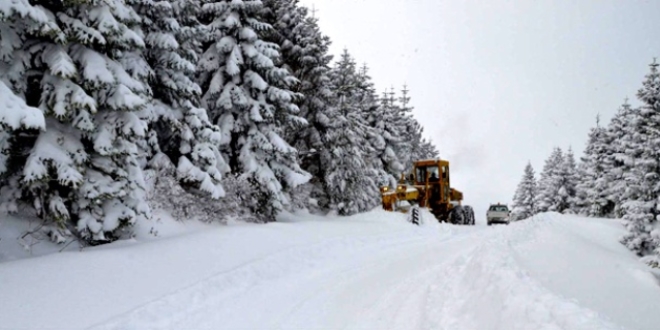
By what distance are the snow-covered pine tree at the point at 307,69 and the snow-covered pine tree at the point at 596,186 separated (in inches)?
978

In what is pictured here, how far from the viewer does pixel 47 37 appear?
32.8ft

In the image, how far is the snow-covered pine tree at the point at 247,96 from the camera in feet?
58.5

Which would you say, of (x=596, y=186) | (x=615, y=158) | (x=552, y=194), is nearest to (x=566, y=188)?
(x=552, y=194)

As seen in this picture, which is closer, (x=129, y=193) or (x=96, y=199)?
(x=96, y=199)

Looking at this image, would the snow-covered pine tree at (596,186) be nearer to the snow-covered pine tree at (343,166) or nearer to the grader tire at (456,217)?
the grader tire at (456,217)

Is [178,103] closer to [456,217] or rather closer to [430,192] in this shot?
[430,192]

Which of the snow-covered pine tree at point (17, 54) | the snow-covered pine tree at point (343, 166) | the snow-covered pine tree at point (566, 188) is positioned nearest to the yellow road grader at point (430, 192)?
the snow-covered pine tree at point (343, 166)

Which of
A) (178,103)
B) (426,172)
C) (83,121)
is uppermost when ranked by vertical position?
(426,172)

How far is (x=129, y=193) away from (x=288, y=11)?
51.0 feet

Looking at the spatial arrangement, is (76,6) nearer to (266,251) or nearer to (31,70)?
(31,70)

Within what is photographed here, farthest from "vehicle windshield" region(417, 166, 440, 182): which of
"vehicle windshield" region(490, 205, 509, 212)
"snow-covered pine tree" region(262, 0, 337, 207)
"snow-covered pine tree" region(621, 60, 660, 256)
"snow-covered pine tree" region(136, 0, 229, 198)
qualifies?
"vehicle windshield" region(490, 205, 509, 212)

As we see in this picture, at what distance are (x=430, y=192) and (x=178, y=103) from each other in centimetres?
1640

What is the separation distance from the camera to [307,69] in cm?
2423

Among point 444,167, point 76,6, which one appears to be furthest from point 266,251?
point 444,167
